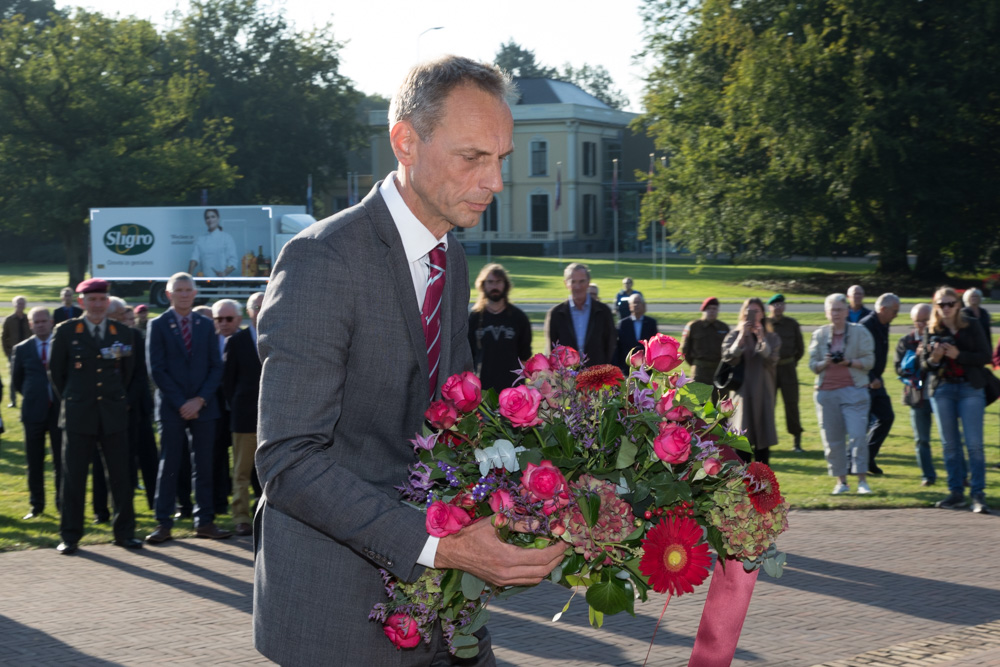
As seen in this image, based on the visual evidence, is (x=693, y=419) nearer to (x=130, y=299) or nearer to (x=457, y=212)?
(x=457, y=212)

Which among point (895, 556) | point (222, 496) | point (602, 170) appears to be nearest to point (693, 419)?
point (895, 556)

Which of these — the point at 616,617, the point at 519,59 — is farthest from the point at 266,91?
the point at 519,59

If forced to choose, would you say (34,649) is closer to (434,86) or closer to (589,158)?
(434,86)

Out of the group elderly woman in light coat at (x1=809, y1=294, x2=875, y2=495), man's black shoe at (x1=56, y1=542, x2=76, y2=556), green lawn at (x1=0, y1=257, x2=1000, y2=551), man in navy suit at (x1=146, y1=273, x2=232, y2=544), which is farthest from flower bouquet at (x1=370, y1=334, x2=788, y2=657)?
elderly woman in light coat at (x1=809, y1=294, x2=875, y2=495)

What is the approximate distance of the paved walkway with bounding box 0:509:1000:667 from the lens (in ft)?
19.7

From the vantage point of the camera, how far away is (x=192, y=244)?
41.4 meters

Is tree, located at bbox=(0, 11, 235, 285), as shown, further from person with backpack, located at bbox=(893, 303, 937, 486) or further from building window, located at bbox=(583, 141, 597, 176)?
person with backpack, located at bbox=(893, 303, 937, 486)

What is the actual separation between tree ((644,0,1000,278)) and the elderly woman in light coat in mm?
26184

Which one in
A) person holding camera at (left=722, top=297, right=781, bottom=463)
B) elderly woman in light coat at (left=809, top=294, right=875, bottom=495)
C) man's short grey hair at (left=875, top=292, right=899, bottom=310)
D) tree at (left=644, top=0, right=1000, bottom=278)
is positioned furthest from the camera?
tree at (left=644, top=0, right=1000, bottom=278)

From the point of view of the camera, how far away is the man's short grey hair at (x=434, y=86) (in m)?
2.03

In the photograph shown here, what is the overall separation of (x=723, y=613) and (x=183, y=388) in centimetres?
758

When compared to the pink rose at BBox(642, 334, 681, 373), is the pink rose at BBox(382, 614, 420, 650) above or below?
below

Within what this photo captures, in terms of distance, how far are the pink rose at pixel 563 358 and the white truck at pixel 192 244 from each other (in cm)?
3874

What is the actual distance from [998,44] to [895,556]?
30962mm
